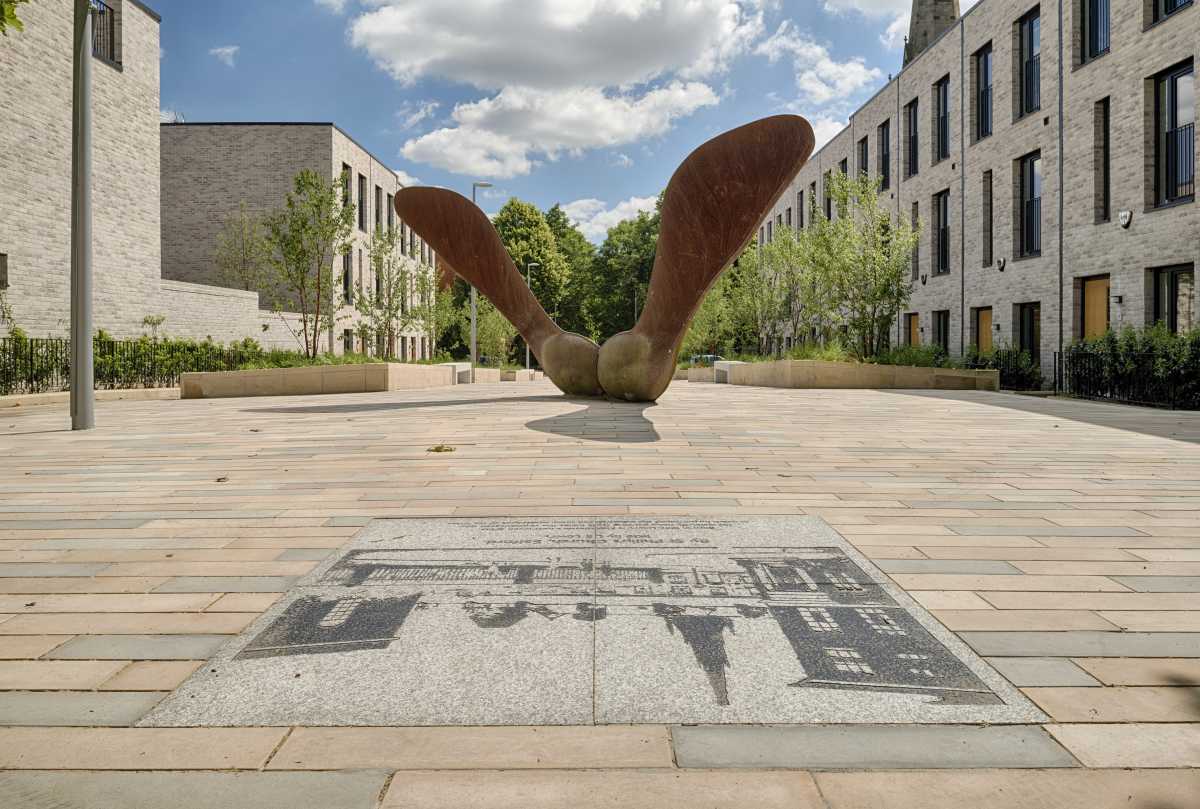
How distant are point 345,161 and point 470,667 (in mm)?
34764

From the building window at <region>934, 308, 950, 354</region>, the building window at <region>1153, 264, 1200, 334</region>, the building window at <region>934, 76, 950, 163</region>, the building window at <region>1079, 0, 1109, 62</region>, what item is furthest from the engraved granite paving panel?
the building window at <region>934, 76, 950, 163</region>

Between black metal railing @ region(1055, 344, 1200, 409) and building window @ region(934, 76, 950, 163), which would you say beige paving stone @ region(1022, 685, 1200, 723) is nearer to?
black metal railing @ region(1055, 344, 1200, 409)

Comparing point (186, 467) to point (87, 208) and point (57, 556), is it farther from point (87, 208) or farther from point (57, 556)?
point (87, 208)

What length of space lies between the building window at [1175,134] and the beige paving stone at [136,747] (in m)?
19.0

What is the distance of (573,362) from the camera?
13.4 meters

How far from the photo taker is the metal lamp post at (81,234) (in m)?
8.86

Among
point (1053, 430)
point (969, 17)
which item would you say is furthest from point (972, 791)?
point (969, 17)

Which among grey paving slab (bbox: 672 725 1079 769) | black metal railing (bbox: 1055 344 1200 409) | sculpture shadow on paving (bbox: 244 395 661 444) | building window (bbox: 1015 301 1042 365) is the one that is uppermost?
building window (bbox: 1015 301 1042 365)

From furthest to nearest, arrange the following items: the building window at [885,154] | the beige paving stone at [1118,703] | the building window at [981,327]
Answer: the building window at [885,154] < the building window at [981,327] < the beige paving stone at [1118,703]

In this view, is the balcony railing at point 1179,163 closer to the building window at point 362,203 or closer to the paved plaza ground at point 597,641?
the paved plaza ground at point 597,641

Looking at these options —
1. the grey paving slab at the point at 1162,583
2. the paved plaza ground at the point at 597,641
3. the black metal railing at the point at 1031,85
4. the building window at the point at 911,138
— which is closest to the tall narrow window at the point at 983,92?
the black metal railing at the point at 1031,85

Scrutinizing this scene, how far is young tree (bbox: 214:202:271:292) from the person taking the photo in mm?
29719

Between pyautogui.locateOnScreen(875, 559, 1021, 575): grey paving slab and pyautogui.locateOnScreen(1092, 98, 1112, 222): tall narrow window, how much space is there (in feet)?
59.9

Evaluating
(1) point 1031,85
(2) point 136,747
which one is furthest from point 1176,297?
(2) point 136,747
